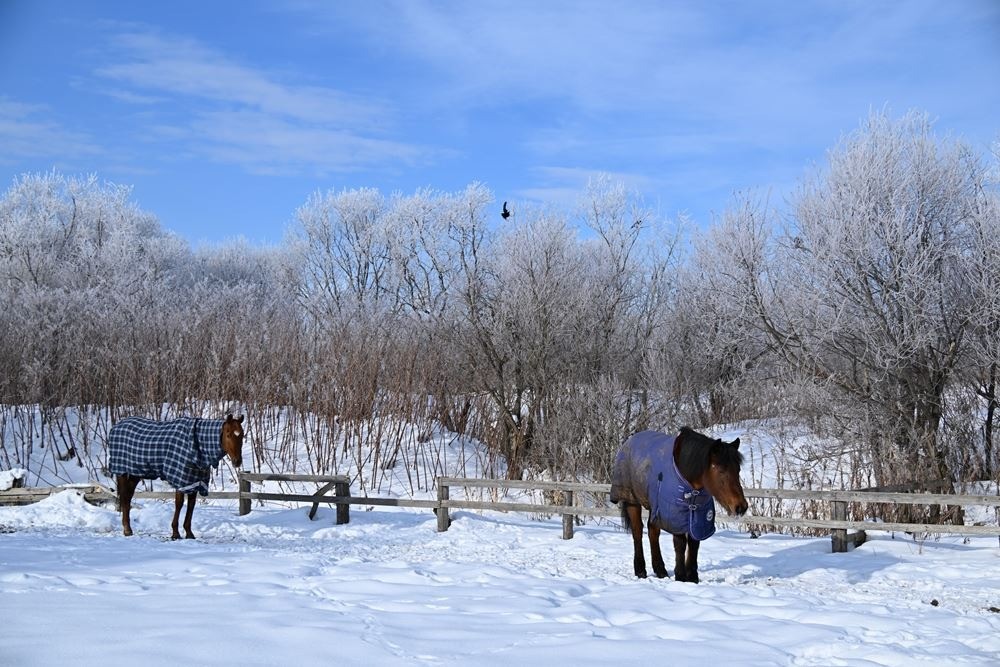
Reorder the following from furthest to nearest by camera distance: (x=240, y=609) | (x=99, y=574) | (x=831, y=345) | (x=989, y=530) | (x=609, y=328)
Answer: (x=609, y=328)
(x=831, y=345)
(x=989, y=530)
(x=99, y=574)
(x=240, y=609)

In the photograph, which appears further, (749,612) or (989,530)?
(989,530)

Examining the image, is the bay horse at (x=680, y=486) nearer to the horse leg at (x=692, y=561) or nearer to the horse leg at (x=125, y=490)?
the horse leg at (x=692, y=561)

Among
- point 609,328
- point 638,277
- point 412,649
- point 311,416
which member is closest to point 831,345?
point 609,328

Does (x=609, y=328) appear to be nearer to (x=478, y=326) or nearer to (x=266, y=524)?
(x=478, y=326)

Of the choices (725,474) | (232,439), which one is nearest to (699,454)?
(725,474)

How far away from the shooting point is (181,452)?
1018 cm

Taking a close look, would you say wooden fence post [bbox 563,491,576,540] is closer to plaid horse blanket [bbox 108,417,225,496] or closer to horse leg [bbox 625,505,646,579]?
horse leg [bbox 625,505,646,579]

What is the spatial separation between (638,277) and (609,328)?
4.02m

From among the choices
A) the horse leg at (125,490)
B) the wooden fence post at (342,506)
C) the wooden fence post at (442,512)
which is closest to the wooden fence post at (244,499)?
the wooden fence post at (342,506)

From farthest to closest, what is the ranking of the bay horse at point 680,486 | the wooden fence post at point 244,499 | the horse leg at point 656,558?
the wooden fence post at point 244,499 → the horse leg at point 656,558 → the bay horse at point 680,486

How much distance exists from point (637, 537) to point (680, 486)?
1061 mm

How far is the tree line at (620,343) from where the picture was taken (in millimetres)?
14898

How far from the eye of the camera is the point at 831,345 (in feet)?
51.9

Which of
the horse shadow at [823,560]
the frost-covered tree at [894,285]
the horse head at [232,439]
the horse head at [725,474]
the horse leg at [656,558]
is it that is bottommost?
the horse shadow at [823,560]
